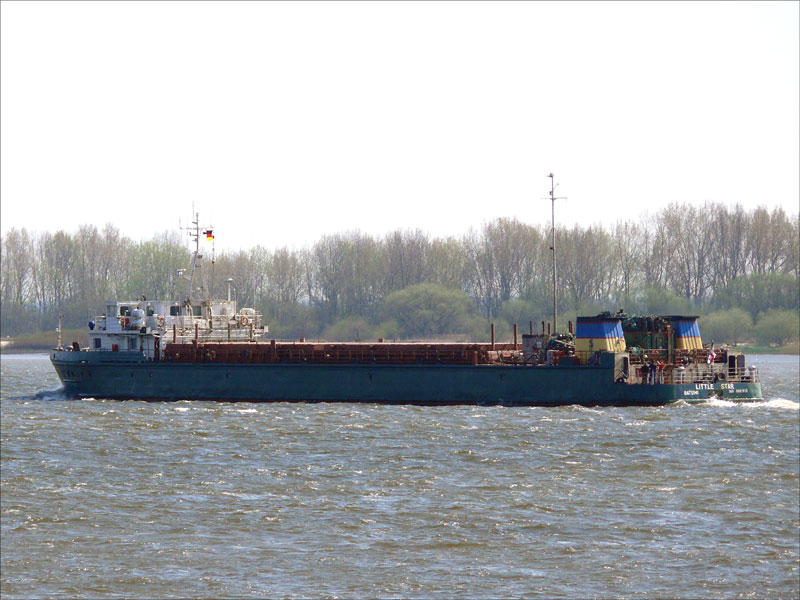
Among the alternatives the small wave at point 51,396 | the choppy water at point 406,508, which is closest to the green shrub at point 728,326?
→ the choppy water at point 406,508

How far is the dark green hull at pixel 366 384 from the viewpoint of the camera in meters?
56.0

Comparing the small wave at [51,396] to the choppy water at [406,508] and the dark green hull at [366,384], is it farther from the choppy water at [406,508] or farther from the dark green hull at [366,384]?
the choppy water at [406,508]

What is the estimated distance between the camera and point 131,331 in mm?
66188

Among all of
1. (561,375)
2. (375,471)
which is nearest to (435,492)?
(375,471)

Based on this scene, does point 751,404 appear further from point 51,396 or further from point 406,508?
point 51,396

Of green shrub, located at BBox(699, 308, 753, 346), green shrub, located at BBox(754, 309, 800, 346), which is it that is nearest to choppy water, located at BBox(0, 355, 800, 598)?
green shrub, located at BBox(699, 308, 753, 346)

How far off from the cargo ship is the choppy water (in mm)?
6874

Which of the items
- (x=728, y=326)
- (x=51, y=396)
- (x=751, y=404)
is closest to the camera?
(x=751, y=404)

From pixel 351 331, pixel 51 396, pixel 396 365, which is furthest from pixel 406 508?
pixel 351 331

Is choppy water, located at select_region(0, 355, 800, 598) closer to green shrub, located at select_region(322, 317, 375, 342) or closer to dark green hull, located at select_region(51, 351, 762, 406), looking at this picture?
dark green hull, located at select_region(51, 351, 762, 406)

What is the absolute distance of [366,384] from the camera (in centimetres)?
6050

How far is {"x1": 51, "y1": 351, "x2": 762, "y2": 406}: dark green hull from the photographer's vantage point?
184 ft

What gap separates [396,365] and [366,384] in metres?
2.13

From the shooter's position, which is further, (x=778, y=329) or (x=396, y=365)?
(x=778, y=329)
